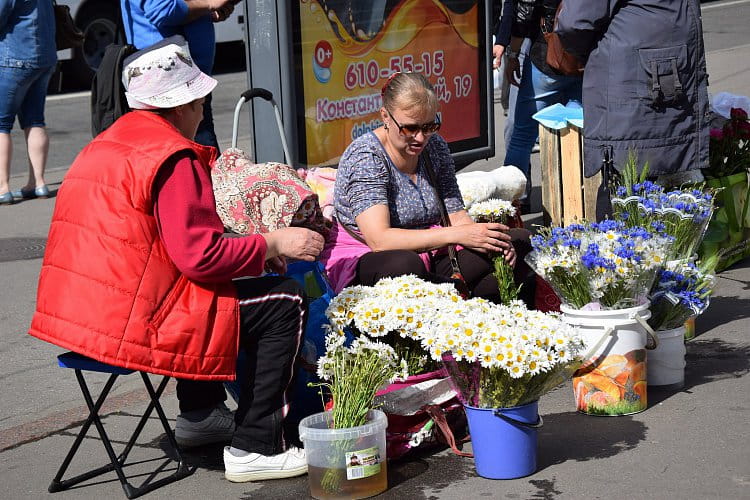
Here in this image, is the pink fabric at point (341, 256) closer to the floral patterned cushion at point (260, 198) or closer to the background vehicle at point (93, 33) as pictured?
the floral patterned cushion at point (260, 198)

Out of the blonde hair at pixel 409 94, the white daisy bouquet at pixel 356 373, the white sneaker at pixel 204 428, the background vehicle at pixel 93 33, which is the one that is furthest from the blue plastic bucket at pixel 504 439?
the background vehicle at pixel 93 33

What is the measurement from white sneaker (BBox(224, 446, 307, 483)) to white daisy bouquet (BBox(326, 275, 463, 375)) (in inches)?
18.1

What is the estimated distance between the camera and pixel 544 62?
256 inches

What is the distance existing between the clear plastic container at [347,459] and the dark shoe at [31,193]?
5876 millimetres

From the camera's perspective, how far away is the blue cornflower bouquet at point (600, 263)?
3951 mm

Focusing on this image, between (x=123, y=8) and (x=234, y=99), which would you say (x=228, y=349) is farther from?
(x=234, y=99)

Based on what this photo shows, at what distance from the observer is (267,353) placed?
3.67 metres

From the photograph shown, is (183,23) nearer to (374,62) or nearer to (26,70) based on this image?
(374,62)

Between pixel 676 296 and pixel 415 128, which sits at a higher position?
pixel 415 128

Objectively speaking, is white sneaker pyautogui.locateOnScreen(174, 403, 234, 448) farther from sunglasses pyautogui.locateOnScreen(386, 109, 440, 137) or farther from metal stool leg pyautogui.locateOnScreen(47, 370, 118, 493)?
sunglasses pyautogui.locateOnScreen(386, 109, 440, 137)

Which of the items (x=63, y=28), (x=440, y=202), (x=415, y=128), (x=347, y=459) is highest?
(x=63, y=28)

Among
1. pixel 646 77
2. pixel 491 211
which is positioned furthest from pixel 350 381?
pixel 646 77

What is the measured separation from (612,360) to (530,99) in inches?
122

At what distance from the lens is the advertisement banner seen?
5965 mm
